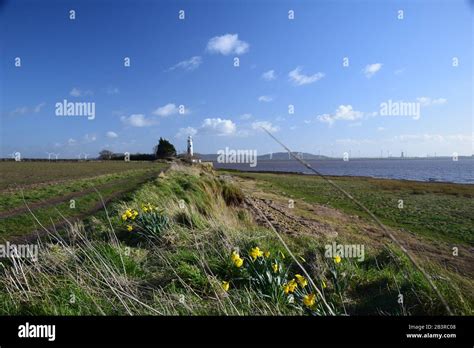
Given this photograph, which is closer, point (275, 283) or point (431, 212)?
point (275, 283)

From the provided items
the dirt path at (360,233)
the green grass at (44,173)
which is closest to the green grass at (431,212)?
the dirt path at (360,233)

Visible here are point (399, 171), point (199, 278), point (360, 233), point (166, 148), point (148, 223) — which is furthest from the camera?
point (399, 171)

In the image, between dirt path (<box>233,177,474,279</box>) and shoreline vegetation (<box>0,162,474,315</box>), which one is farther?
dirt path (<box>233,177,474,279</box>)

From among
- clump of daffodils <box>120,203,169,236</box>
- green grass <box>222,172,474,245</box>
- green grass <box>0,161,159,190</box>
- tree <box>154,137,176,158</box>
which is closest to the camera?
clump of daffodils <box>120,203,169,236</box>

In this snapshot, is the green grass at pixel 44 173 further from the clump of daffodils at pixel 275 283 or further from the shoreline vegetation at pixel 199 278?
the clump of daffodils at pixel 275 283

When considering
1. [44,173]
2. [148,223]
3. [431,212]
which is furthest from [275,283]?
[44,173]

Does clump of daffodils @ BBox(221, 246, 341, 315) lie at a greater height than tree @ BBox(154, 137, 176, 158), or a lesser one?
lesser

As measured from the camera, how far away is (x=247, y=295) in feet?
8.80

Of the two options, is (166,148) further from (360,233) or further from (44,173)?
(360,233)

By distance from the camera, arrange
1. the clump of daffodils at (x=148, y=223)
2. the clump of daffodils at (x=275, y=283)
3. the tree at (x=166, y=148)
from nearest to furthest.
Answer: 1. the clump of daffodils at (x=275, y=283)
2. the clump of daffodils at (x=148, y=223)
3. the tree at (x=166, y=148)

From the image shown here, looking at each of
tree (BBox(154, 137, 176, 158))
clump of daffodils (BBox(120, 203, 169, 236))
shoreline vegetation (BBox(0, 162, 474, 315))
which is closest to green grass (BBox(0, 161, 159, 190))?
tree (BBox(154, 137, 176, 158))

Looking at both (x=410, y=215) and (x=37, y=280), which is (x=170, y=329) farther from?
(x=410, y=215)

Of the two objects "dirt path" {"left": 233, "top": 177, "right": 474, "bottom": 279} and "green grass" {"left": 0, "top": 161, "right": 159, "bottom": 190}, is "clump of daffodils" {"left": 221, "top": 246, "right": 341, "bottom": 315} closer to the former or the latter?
"dirt path" {"left": 233, "top": 177, "right": 474, "bottom": 279}

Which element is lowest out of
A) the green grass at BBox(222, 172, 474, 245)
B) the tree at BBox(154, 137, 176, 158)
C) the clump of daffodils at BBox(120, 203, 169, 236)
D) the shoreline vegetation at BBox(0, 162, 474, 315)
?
the green grass at BBox(222, 172, 474, 245)
